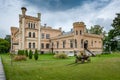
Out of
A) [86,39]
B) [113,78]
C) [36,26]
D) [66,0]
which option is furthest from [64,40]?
[113,78]

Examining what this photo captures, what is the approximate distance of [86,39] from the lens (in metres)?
44.0

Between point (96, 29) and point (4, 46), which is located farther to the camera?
point (4, 46)

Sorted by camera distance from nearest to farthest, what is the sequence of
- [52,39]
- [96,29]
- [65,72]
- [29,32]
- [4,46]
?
[65,72]
[29,32]
[52,39]
[96,29]
[4,46]

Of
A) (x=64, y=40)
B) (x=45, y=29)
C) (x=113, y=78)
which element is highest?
(x=45, y=29)

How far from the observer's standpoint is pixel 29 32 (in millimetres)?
48531

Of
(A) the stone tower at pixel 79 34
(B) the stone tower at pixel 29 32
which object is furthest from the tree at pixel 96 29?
(A) the stone tower at pixel 79 34

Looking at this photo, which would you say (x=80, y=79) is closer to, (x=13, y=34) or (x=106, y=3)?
(x=106, y=3)

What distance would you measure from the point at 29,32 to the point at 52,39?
8173 mm

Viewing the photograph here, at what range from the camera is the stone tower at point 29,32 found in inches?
1875

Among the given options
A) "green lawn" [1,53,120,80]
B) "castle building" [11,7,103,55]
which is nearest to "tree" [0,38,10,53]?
"castle building" [11,7,103,55]

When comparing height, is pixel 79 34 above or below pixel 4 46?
above

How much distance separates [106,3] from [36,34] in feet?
121

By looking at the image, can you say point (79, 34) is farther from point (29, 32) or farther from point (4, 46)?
point (4, 46)

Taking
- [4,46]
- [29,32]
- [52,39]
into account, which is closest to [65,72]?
[29,32]
